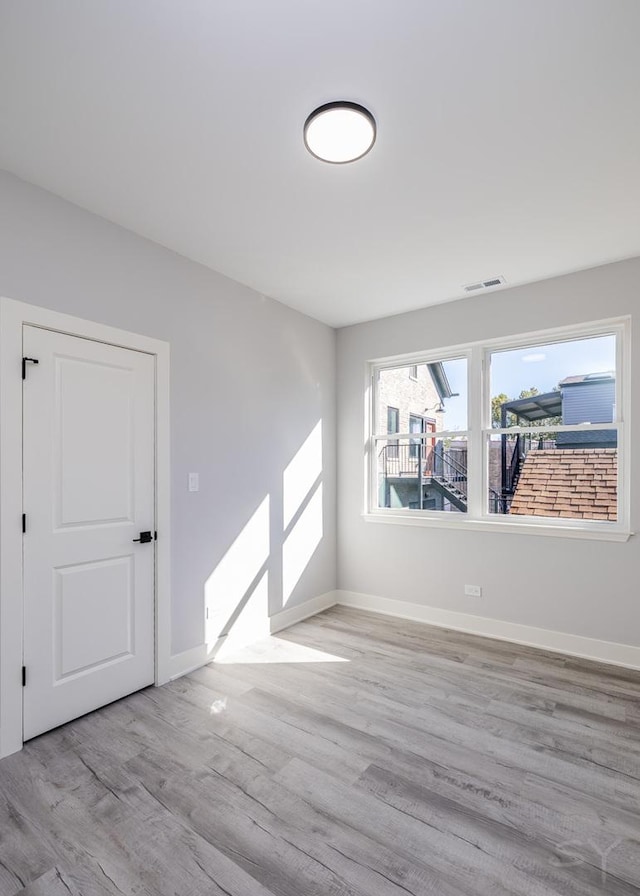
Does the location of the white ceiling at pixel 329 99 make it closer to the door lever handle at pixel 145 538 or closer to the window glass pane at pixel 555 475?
the window glass pane at pixel 555 475

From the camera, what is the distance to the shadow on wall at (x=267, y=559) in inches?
131

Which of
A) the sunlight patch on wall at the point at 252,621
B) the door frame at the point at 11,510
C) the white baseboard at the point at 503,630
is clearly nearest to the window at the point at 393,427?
the white baseboard at the point at 503,630

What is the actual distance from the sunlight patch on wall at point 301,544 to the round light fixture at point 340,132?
2896 millimetres

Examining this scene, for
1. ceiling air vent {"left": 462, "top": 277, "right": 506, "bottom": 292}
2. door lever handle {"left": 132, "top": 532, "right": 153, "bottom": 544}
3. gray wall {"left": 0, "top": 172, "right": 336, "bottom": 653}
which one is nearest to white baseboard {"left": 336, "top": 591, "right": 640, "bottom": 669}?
gray wall {"left": 0, "top": 172, "right": 336, "bottom": 653}

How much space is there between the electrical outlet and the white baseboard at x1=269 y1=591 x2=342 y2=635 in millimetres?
1347

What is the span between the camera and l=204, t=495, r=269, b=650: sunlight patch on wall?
3258 mm

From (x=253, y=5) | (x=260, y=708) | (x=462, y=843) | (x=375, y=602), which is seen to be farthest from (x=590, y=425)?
(x=253, y=5)

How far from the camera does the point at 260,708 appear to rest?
2.63m

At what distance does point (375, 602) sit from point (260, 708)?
1936mm

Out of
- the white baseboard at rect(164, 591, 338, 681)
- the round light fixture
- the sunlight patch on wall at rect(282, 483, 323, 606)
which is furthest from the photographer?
the sunlight patch on wall at rect(282, 483, 323, 606)

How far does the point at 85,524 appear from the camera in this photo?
2.55 meters

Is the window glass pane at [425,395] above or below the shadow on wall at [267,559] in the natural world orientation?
above

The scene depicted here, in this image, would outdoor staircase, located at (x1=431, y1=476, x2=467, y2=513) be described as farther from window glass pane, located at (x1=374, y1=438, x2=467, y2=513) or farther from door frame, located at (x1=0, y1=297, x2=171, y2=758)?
door frame, located at (x1=0, y1=297, x2=171, y2=758)

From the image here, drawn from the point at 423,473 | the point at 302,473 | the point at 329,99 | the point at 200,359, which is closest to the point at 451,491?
the point at 423,473
